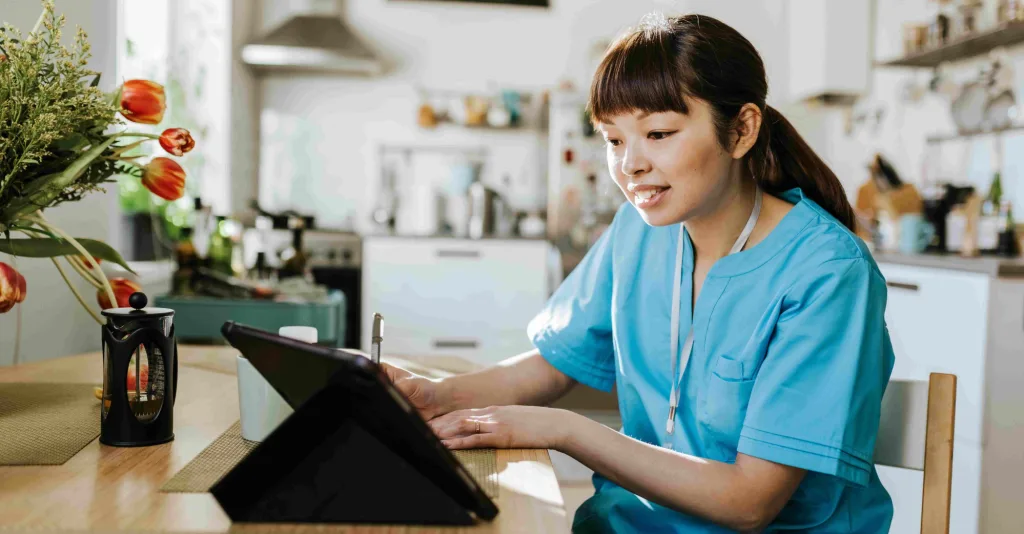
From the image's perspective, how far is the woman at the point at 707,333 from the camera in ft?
3.12

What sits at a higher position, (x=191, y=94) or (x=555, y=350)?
(x=191, y=94)

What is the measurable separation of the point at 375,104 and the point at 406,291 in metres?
1.21

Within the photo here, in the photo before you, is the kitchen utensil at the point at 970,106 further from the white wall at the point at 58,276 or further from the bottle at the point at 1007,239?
the white wall at the point at 58,276

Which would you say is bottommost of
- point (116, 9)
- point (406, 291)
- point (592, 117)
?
point (406, 291)

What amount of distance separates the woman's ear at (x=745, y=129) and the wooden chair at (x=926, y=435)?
0.36 metres

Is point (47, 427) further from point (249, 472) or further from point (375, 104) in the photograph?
point (375, 104)

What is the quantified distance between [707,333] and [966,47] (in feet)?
9.39

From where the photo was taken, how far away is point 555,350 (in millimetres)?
1334

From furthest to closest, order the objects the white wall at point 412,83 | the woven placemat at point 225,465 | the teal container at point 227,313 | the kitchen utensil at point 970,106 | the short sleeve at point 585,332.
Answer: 1. the white wall at point 412,83
2. the kitchen utensil at point 970,106
3. the teal container at point 227,313
4. the short sleeve at point 585,332
5. the woven placemat at point 225,465

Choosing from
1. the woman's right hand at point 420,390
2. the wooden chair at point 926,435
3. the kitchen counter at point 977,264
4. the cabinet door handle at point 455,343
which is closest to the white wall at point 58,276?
the woman's right hand at point 420,390

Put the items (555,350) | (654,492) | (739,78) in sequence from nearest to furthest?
(654,492), (739,78), (555,350)

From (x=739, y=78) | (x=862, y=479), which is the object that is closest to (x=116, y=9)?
(x=739, y=78)

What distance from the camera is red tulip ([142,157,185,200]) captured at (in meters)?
1.07

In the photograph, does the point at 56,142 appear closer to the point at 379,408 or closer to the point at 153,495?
the point at 153,495
